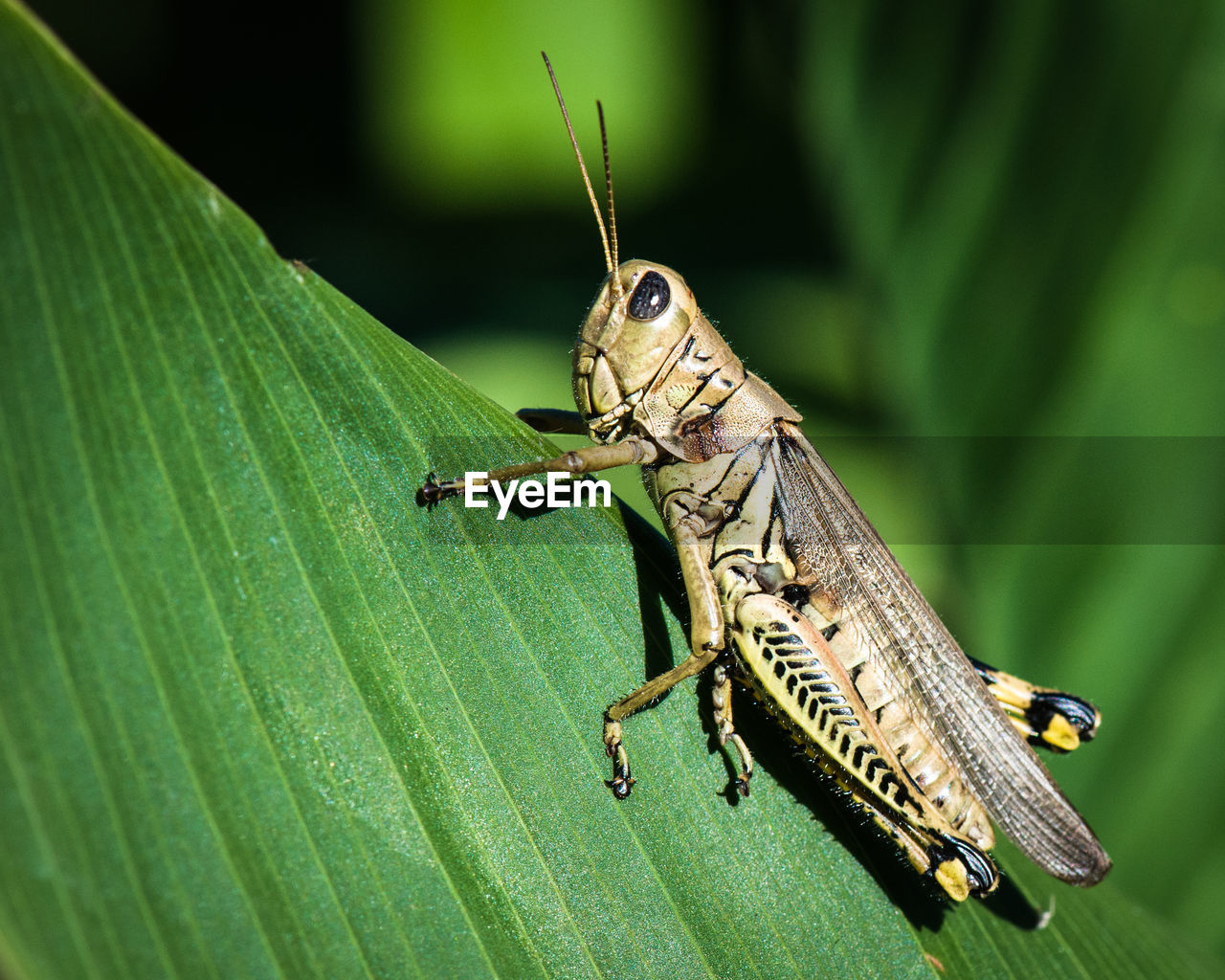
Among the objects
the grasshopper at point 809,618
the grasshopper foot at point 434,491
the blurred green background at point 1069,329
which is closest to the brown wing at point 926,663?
the grasshopper at point 809,618

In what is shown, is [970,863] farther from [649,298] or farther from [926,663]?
[649,298]

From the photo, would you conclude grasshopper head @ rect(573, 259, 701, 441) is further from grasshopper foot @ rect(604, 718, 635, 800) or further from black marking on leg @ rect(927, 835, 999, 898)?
black marking on leg @ rect(927, 835, 999, 898)

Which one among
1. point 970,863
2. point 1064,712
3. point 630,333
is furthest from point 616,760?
point 1064,712

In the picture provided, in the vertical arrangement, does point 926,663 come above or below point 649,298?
below

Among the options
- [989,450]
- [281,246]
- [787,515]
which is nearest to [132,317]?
[787,515]
